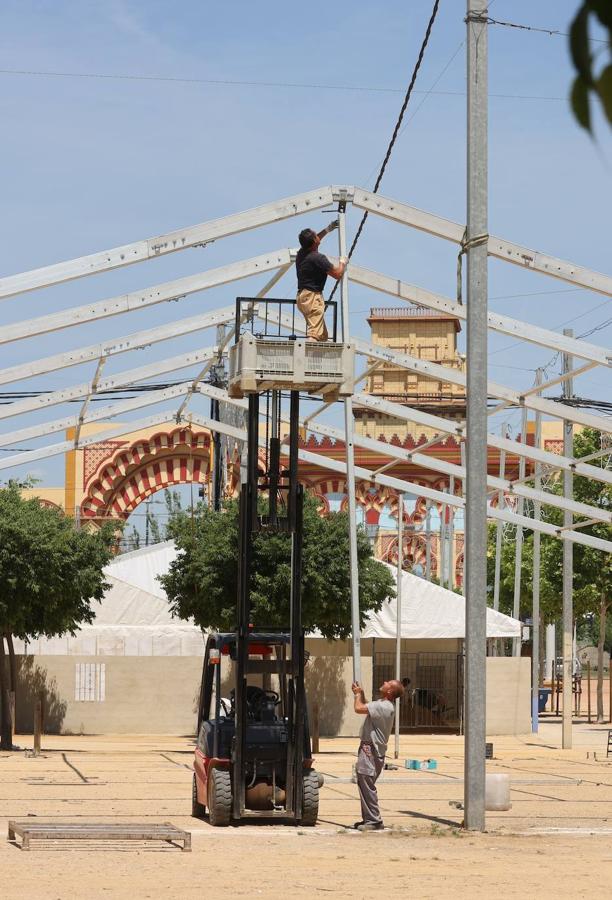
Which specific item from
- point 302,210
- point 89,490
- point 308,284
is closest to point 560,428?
point 89,490

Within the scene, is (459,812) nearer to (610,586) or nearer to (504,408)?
(504,408)

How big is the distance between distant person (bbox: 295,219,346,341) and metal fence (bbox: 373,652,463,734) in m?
22.7

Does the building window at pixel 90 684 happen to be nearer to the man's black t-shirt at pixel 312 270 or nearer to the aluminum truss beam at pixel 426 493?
the aluminum truss beam at pixel 426 493

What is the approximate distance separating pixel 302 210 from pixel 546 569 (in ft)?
91.4

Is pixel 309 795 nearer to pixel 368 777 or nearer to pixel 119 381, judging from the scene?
pixel 368 777

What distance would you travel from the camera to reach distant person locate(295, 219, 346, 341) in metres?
14.8

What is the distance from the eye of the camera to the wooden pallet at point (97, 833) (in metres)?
12.7

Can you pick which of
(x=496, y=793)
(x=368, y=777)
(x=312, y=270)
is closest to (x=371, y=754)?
(x=368, y=777)

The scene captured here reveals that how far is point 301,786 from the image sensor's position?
1408 cm

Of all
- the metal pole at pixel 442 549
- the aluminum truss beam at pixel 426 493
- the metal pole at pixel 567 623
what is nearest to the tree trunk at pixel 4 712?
the aluminum truss beam at pixel 426 493

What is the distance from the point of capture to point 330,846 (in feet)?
42.9

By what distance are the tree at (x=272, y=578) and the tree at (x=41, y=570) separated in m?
3.09

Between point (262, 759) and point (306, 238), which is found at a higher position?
point (306, 238)

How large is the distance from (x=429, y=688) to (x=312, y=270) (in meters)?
24.3
